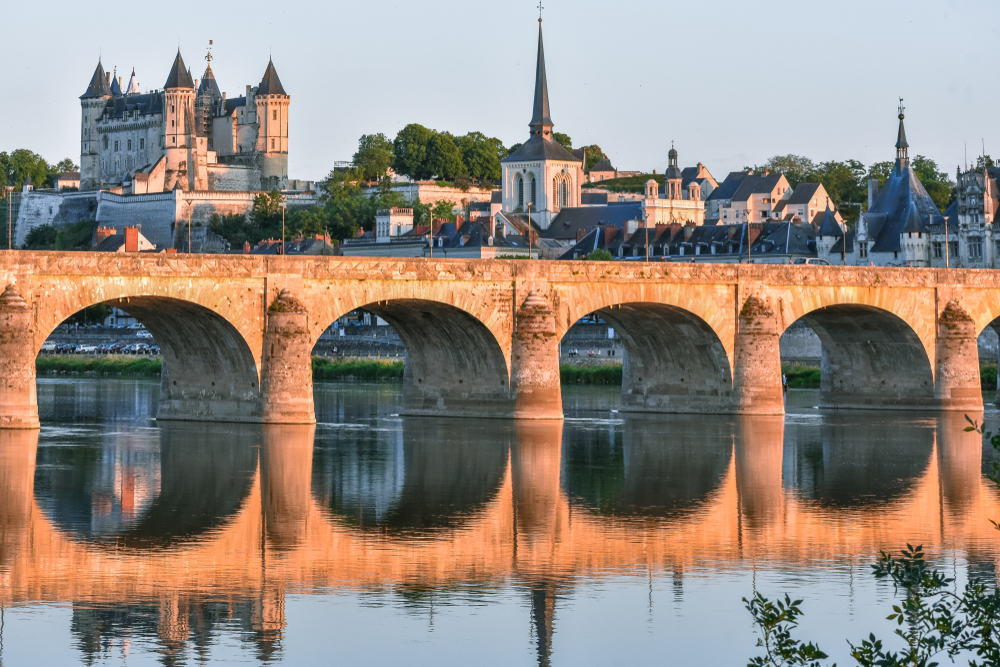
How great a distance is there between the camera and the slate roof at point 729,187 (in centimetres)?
17400

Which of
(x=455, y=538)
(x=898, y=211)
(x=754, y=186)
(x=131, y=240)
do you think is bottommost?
(x=455, y=538)

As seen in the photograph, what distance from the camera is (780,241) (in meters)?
126

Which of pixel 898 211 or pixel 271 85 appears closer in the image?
pixel 898 211

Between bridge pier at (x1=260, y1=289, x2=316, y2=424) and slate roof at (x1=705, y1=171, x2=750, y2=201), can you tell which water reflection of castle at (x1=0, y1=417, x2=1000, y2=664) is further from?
slate roof at (x1=705, y1=171, x2=750, y2=201)

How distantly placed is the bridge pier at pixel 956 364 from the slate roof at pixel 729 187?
112854mm

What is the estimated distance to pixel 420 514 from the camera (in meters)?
31.4

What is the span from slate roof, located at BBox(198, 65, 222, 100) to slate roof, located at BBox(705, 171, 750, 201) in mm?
55278

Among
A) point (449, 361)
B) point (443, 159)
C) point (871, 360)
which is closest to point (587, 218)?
point (443, 159)

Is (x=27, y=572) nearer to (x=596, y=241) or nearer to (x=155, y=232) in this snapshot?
(x=596, y=241)

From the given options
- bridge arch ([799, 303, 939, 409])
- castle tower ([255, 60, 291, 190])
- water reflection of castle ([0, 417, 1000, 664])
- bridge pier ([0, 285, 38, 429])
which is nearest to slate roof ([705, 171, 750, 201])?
castle tower ([255, 60, 291, 190])

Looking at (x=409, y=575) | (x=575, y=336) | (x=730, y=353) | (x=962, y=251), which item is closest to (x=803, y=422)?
(x=730, y=353)

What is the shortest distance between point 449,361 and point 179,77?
131 meters

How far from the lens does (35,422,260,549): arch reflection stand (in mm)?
29047

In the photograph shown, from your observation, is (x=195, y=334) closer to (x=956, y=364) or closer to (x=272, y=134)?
(x=956, y=364)
